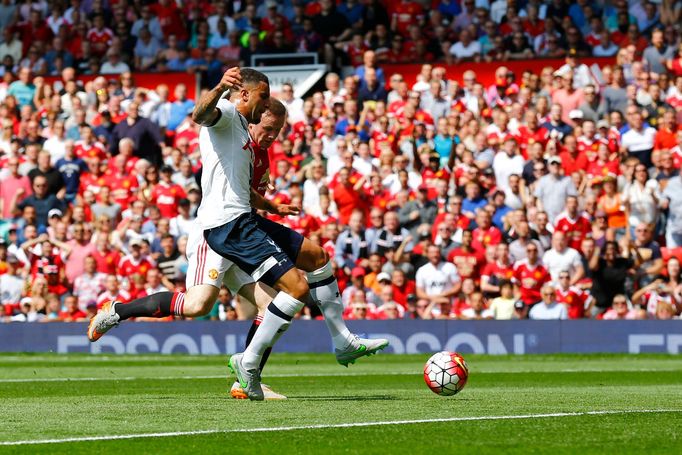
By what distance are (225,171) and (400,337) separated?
11.0 meters

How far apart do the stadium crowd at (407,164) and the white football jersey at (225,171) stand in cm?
1055

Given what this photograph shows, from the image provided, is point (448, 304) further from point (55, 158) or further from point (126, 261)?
point (55, 158)

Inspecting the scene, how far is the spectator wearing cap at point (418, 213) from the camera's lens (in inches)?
847

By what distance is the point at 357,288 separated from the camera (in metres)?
20.9

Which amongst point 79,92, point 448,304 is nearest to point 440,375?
point 448,304

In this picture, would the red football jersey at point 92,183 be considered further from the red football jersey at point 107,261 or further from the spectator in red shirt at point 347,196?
the spectator in red shirt at point 347,196

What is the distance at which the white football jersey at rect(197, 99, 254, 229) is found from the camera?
387 inches

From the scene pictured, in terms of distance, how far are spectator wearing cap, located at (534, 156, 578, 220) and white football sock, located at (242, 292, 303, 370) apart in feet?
37.7

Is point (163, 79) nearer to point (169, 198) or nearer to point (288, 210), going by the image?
point (169, 198)

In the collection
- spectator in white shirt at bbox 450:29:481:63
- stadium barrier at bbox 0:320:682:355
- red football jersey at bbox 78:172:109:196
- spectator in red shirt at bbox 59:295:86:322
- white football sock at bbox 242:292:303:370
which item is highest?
spectator in white shirt at bbox 450:29:481:63

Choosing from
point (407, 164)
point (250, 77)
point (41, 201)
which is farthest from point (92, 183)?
point (250, 77)

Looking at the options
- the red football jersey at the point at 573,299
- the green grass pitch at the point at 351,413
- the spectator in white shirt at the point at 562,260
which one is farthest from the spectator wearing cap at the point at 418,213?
the green grass pitch at the point at 351,413

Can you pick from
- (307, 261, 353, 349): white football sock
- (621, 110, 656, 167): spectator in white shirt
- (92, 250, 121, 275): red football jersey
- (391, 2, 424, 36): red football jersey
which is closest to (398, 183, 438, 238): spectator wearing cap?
(621, 110, 656, 167): spectator in white shirt

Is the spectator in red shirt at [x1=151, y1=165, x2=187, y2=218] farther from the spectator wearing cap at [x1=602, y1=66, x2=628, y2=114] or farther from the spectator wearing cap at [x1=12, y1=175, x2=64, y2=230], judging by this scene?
the spectator wearing cap at [x1=602, y1=66, x2=628, y2=114]
